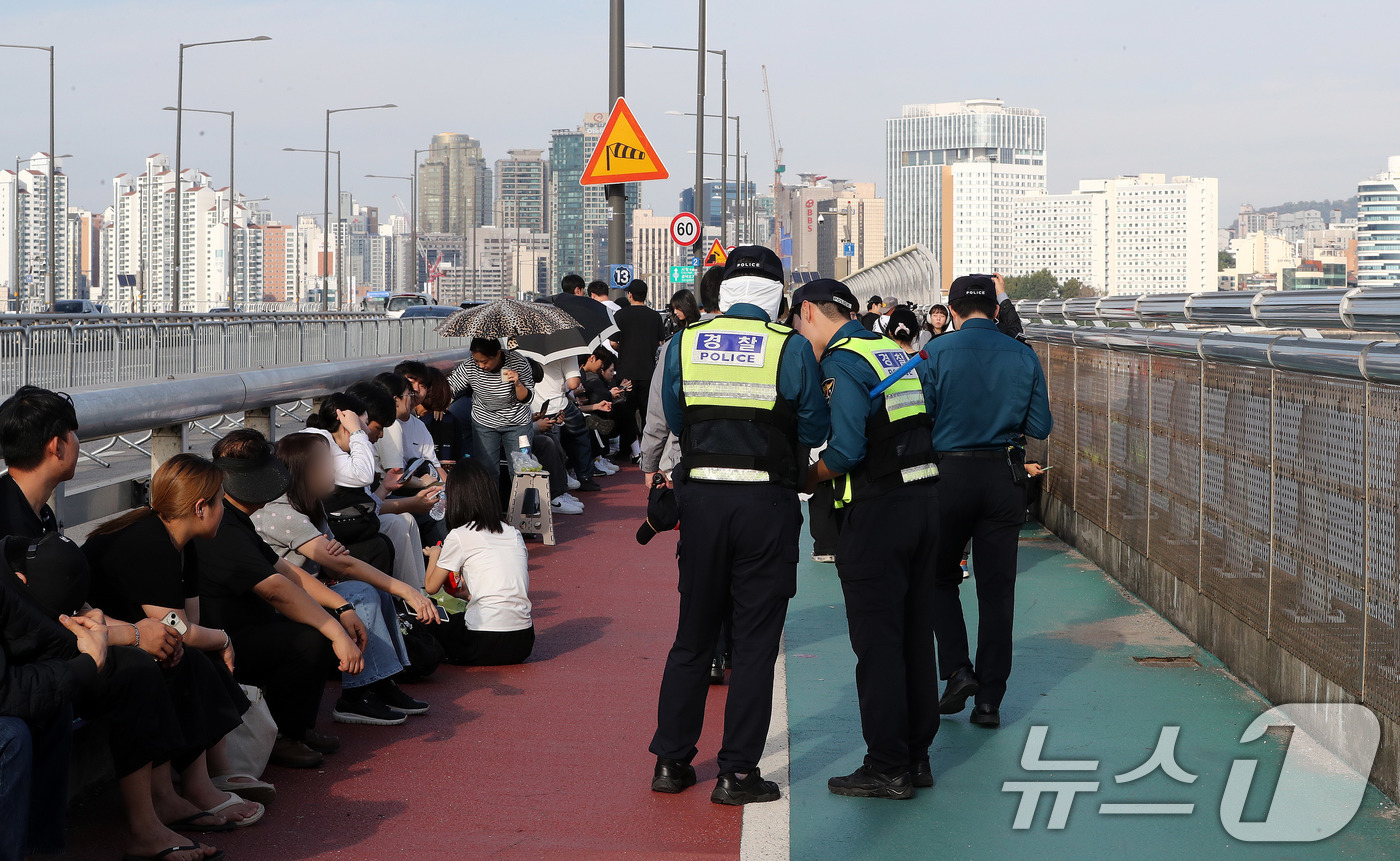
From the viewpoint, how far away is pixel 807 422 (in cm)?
559

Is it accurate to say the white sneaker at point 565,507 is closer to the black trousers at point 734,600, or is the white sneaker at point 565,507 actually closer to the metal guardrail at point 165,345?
the metal guardrail at point 165,345

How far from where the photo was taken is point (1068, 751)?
6363 millimetres

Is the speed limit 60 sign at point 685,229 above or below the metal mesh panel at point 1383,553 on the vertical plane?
above

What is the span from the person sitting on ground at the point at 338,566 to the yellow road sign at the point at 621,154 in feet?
20.3

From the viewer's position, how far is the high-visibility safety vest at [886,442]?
18.5 ft

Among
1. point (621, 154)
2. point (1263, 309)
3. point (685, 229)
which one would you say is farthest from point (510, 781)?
point (685, 229)

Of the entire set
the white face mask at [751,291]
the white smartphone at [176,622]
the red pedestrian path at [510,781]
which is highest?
the white face mask at [751,291]

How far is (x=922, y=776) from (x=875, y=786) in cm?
27

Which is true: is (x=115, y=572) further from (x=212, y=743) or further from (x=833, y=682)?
(x=833, y=682)

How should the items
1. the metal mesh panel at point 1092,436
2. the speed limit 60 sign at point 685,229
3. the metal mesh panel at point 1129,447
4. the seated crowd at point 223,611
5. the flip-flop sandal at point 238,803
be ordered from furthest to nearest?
the speed limit 60 sign at point 685,229 < the metal mesh panel at point 1092,436 < the metal mesh panel at point 1129,447 < the flip-flop sandal at point 238,803 < the seated crowd at point 223,611

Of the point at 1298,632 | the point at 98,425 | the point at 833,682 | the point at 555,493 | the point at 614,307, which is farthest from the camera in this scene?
the point at 614,307

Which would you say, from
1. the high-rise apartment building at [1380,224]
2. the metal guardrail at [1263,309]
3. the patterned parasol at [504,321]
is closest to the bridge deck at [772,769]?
the metal guardrail at [1263,309]

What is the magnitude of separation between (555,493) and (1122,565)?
18.9 ft

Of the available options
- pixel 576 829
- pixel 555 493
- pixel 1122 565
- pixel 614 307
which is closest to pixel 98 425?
pixel 576 829
